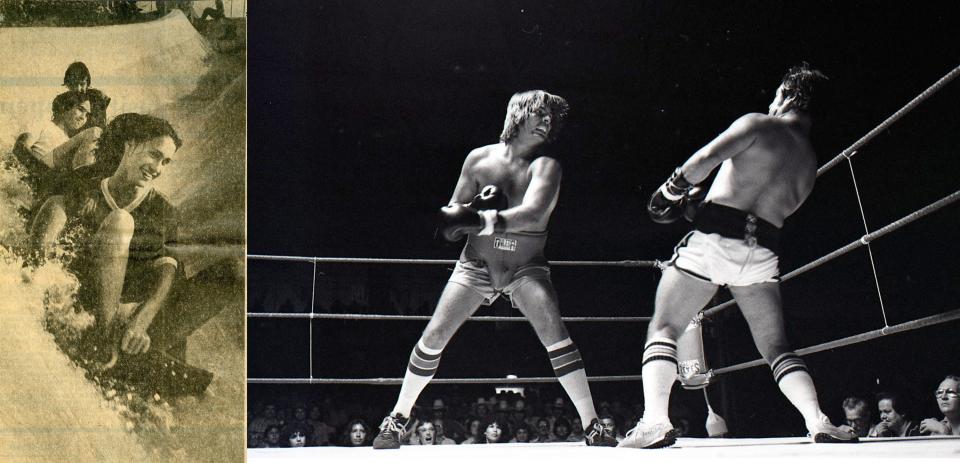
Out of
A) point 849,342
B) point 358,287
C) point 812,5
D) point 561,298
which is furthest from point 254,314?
point 812,5

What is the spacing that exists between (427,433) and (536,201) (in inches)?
32.5

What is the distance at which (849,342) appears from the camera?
2875 mm

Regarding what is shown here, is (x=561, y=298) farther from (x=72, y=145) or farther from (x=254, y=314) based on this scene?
(x=72, y=145)

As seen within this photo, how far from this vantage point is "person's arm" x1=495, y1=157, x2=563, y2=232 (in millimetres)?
2904

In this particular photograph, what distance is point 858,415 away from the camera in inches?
114

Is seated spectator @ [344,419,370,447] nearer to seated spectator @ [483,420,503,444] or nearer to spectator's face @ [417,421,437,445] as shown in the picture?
spectator's face @ [417,421,437,445]

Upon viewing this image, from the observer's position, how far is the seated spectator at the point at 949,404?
9.50 ft

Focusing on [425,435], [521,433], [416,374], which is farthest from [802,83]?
[425,435]

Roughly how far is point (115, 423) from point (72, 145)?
0.84 m

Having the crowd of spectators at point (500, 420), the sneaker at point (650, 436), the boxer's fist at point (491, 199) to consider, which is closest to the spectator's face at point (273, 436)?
the crowd of spectators at point (500, 420)

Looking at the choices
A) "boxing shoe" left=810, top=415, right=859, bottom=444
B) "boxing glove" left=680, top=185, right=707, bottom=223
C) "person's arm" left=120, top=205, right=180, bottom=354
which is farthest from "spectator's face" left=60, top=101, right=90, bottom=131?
"boxing shoe" left=810, top=415, right=859, bottom=444

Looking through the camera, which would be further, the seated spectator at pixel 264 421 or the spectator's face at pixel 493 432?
the spectator's face at pixel 493 432

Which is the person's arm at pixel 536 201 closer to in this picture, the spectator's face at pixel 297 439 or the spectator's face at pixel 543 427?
the spectator's face at pixel 543 427

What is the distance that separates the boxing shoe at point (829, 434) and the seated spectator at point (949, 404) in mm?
401
